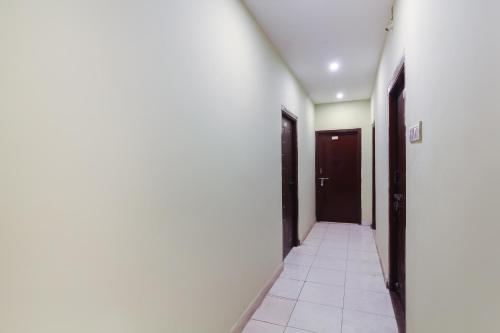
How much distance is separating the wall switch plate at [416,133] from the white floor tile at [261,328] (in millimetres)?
1782

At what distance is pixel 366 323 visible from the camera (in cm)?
227

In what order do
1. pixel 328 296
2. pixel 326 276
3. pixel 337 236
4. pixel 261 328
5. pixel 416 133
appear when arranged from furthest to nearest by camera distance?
pixel 337 236 → pixel 326 276 → pixel 328 296 → pixel 261 328 → pixel 416 133

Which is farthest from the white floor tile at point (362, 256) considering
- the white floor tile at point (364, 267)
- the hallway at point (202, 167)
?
the hallway at point (202, 167)

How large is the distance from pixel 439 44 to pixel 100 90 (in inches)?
55.0

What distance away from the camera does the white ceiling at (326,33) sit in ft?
7.45

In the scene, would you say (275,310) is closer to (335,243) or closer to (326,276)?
(326,276)

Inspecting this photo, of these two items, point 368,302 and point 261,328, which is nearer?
point 261,328

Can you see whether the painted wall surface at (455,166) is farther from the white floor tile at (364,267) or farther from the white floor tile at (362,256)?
the white floor tile at (362,256)

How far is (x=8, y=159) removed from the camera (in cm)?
73

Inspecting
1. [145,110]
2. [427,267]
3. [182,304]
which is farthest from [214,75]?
[427,267]

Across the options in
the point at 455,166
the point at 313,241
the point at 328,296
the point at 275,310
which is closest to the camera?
the point at 455,166

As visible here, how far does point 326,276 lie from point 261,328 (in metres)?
1.27

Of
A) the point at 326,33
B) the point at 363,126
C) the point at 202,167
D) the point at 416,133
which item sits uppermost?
the point at 326,33

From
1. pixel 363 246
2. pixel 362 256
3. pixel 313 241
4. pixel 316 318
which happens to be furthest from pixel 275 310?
pixel 363 246
